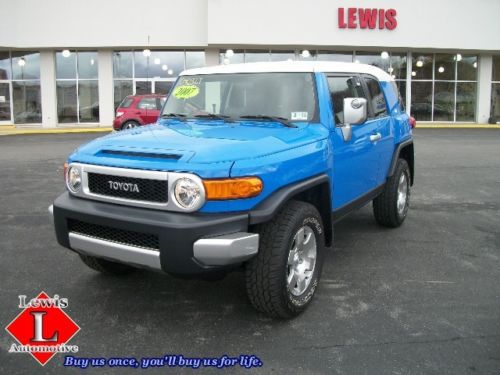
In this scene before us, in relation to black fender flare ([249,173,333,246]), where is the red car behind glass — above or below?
above

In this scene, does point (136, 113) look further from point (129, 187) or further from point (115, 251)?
point (115, 251)

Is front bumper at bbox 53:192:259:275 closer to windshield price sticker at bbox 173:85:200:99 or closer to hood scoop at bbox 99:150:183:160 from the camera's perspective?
hood scoop at bbox 99:150:183:160

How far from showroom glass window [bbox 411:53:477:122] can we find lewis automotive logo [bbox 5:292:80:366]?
26.3m

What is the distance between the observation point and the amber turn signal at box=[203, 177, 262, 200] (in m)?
3.26

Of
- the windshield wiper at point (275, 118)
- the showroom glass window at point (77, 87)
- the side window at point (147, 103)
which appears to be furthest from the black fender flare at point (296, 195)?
the showroom glass window at point (77, 87)

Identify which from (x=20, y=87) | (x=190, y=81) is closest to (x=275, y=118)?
(x=190, y=81)

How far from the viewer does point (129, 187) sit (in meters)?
3.49

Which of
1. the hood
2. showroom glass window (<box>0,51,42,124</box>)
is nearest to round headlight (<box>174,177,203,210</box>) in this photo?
the hood

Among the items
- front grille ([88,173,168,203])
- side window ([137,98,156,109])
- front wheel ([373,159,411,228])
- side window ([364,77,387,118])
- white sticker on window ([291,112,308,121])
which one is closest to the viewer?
front grille ([88,173,168,203])

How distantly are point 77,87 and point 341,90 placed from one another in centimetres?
2304

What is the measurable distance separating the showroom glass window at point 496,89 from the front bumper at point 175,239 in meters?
28.7

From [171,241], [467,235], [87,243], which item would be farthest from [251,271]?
[467,235]

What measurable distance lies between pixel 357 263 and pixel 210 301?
1.66m

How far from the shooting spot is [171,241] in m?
3.19
